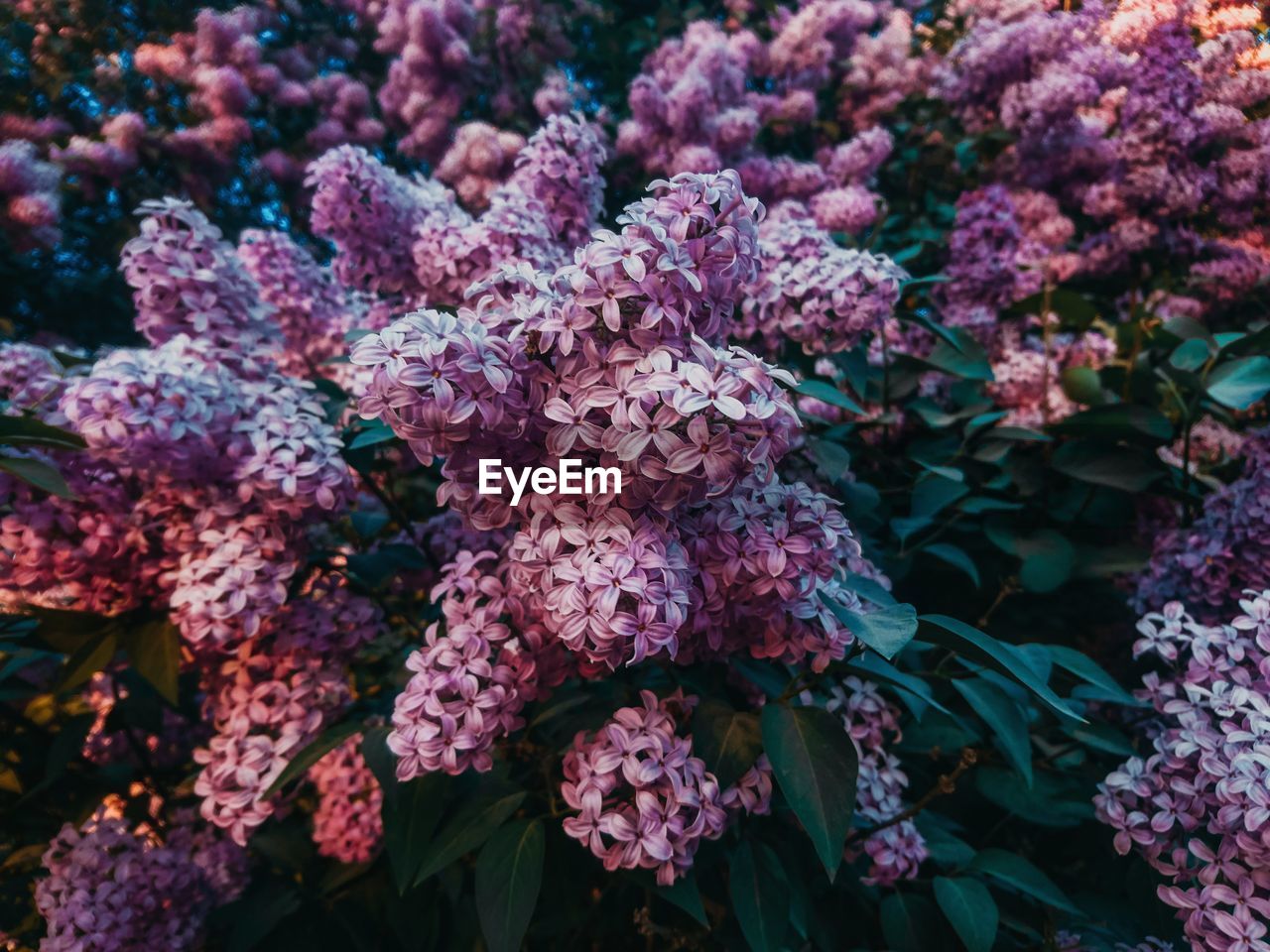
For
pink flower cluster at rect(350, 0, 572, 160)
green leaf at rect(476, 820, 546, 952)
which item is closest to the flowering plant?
green leaf at rect(476, 820, 546, 952)

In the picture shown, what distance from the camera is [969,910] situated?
0.93 meters

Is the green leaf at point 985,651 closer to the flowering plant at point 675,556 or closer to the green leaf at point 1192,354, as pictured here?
the flowering plant at point 675,556

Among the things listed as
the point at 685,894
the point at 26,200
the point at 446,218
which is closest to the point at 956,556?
the point at 685,894

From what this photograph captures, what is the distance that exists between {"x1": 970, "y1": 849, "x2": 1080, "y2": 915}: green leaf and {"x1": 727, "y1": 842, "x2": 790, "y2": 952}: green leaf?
1.02 feet

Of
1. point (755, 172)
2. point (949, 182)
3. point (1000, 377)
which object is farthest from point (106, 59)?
point (1000, 377)

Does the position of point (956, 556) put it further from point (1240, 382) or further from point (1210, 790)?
point (1240, 382)

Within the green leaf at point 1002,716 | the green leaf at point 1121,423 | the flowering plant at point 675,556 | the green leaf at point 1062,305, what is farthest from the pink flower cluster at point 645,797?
the green leaf at point 1062,305

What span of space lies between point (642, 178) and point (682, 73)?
0.39 meters

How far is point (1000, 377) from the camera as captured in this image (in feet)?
5.81

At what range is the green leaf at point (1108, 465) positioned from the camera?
140 cm

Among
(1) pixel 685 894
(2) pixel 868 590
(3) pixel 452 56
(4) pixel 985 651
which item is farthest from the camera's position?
(3) pixel 452 56

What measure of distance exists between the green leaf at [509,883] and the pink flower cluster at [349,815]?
1.54 ft

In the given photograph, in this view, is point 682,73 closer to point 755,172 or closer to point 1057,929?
point 755,172

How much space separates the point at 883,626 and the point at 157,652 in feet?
3.40
